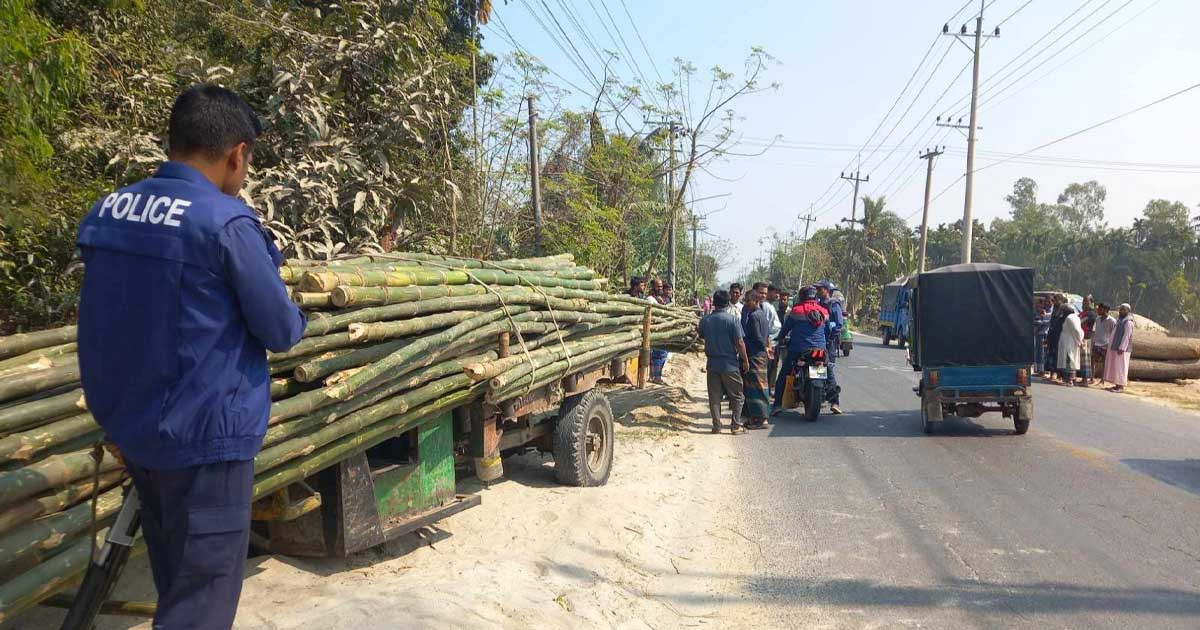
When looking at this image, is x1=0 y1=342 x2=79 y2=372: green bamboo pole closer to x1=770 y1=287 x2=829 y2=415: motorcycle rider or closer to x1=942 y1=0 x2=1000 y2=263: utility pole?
x1=770 y1=287 x2=829 y2=415: motorcycle rider

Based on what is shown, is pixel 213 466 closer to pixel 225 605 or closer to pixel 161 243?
pixel 225 605

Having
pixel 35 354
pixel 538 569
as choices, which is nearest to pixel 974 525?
pixel 538 569

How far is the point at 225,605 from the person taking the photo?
7.32 ft

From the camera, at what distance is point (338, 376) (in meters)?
3.81

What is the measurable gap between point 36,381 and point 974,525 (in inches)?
233

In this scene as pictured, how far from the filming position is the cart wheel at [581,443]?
6473 millimetres

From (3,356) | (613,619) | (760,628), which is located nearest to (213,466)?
(3,356)

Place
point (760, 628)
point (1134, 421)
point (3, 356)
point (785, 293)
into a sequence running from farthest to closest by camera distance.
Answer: point (785, 293) < point (1134, 421) < point (760, 628) < point (3, 356)

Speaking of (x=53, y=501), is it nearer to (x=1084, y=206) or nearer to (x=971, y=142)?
(x=971, y=142)

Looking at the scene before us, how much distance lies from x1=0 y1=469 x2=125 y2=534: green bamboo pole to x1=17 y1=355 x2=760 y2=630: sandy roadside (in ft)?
2.74

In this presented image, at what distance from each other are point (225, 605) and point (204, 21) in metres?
9.21

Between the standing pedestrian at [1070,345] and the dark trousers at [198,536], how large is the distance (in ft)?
55.1

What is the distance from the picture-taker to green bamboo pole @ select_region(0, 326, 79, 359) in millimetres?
3117

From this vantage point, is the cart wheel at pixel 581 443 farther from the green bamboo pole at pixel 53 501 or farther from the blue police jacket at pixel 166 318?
the blue police jacket at pixel 166 318
